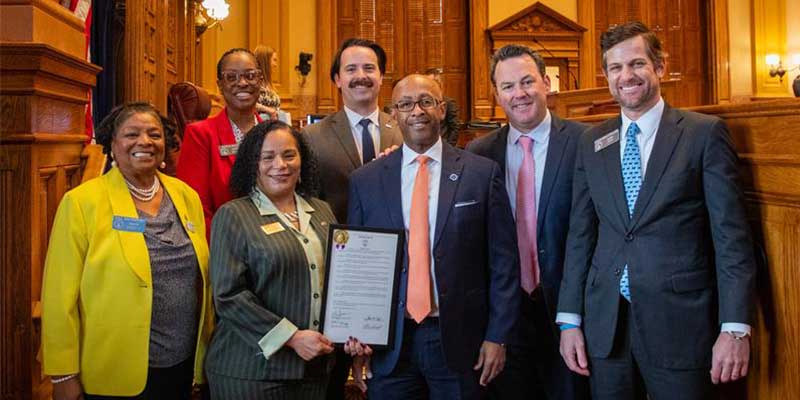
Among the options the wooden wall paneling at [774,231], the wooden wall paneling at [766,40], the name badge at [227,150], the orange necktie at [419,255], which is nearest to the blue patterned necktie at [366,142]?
the name badge at [227,150]

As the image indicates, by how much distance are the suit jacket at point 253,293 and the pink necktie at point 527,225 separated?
0.77m

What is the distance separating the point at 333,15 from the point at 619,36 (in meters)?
9.23

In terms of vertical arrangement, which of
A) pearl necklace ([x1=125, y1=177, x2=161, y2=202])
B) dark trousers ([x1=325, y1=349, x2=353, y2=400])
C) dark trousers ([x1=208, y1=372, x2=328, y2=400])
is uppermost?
pearl necklace ([x1=125, y1=177, x2=161, y2=202])

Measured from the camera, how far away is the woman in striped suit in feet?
6.70

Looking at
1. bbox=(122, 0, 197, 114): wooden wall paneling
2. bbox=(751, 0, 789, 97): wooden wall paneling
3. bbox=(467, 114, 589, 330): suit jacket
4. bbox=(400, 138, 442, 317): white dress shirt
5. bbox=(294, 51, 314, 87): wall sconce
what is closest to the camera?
bbox=(400, 138, 442, 317): white dress shirt

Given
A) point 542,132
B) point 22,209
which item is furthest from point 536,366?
point 22,209

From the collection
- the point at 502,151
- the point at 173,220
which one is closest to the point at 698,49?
the point at 502,151

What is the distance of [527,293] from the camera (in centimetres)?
236

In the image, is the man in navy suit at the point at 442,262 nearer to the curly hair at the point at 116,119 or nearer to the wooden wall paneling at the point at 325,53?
the curly hair at the point at 116,119

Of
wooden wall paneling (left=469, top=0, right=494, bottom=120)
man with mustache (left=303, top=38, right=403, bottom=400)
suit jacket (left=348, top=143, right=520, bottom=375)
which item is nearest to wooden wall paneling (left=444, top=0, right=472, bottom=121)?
wooden wall paneling (left=469, top=0, right=494, bottom=120)

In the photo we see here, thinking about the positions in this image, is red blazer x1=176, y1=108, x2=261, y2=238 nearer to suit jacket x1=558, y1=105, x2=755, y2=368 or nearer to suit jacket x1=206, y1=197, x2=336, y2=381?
suit jacket x1=206, y1=197, x2=336, y2=381

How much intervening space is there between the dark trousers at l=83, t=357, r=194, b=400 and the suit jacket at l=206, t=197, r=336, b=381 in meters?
0.11

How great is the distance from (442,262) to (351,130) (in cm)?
90

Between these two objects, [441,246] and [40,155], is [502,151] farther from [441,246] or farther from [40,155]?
[40,155]
